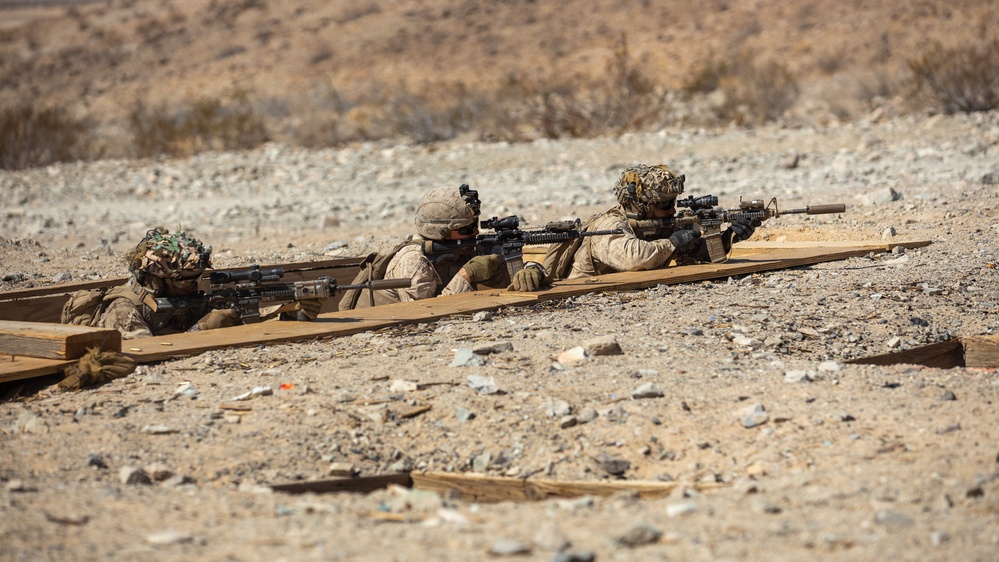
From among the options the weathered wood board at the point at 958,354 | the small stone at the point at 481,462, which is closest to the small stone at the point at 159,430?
the small stone at the point at 481,462

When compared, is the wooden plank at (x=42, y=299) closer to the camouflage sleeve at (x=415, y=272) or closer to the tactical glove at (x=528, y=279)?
the camouflage sleeve at (x=415, y=272)

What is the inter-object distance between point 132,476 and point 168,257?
2.49 m

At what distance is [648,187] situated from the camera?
8570mm

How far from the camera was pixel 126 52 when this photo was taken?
151 feet

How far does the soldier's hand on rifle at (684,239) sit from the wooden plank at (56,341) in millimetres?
4358

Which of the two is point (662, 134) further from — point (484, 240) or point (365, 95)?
point (365, 95)

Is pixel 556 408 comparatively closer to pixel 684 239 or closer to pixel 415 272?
pixel 415 272

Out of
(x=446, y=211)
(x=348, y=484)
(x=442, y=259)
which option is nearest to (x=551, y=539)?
(x=348, y=484)

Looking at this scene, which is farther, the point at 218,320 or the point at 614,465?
the point at 218,320

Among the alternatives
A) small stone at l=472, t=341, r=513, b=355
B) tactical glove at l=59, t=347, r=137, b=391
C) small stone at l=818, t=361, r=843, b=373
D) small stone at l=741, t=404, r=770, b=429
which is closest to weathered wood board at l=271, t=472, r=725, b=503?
small stone at l=741, t=404, r=770, b=429

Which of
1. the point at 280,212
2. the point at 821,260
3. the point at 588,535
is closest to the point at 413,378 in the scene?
the point at 588,535

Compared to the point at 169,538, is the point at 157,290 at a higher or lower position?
higher

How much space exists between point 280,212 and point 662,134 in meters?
7.52

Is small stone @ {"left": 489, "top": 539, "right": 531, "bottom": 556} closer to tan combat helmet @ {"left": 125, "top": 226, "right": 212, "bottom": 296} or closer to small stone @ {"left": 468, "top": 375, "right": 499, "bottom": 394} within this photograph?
small stone @ {"left": 468, "top": 375, "right": 499, "bottom": 394}
